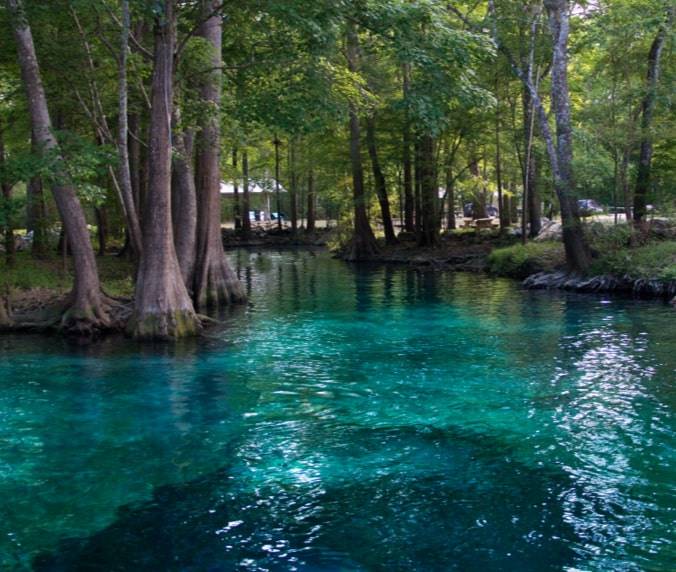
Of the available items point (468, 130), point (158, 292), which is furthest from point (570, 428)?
point (468, 130)

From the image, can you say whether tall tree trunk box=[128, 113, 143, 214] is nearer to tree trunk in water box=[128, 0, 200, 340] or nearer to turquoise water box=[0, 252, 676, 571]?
tree trunk in water box=[128, 0, 200, 340]

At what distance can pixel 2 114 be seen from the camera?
78.1 feet

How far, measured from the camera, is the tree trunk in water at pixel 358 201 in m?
32.0

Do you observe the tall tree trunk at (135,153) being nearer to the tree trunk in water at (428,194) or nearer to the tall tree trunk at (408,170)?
the tall tree trunk at (408,170)

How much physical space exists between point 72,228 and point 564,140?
46.0ft

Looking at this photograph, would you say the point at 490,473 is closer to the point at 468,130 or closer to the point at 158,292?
the point at 158,292

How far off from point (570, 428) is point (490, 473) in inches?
74.4

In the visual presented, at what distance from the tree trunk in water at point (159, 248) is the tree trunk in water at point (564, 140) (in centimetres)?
1178

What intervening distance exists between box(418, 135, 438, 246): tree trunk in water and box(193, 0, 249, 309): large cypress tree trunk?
12.9 metres

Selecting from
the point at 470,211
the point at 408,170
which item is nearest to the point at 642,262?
the point at 408,170

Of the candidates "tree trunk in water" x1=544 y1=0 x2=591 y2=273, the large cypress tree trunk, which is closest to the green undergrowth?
the large cypress tree trunk

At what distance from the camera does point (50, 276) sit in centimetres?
2117

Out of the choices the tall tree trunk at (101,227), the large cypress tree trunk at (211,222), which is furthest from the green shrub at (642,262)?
the tall tree trunk at (101,227)

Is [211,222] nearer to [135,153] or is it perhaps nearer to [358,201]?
[135,153]
